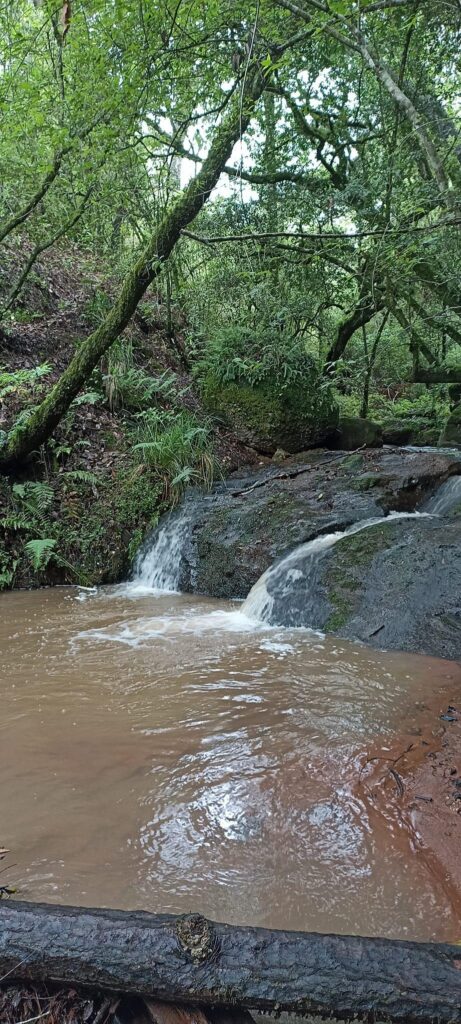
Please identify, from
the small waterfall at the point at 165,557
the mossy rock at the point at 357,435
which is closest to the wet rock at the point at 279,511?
the small waterfall at the point at 165,557

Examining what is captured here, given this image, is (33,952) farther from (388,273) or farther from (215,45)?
(215,45)

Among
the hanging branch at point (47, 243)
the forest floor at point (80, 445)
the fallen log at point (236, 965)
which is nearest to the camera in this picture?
the fallen log at point (236, 965)

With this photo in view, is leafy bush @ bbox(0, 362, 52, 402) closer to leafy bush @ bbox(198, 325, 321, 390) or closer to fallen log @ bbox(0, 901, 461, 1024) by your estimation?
leafy bush @ bbox(198, 325, 321, 390)

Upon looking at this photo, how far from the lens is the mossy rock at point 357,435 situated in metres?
10.8

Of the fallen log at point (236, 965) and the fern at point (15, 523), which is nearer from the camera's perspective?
the fallen log at point (236, 965)

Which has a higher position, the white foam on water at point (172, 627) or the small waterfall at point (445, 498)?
the small waterfall at point (445, 498)

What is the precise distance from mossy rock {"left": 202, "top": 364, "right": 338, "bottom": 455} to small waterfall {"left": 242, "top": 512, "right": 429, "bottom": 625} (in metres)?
4.13

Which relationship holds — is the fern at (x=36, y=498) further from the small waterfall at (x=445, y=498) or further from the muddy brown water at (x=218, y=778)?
the small waterfall at (x=445, y=498)

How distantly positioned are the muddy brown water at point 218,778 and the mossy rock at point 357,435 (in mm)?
6512

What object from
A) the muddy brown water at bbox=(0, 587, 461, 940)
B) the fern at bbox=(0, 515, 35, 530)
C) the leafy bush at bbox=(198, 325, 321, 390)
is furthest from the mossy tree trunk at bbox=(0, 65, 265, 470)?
the muddy brown water at bbox=(0, 587, 461, 940)

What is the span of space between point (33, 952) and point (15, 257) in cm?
1158

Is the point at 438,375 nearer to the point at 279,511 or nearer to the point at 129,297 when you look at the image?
the point at 279,511

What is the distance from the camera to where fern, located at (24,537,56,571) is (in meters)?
7.00

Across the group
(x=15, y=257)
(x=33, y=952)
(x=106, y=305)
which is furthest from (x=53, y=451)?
(x=33, y=952)
